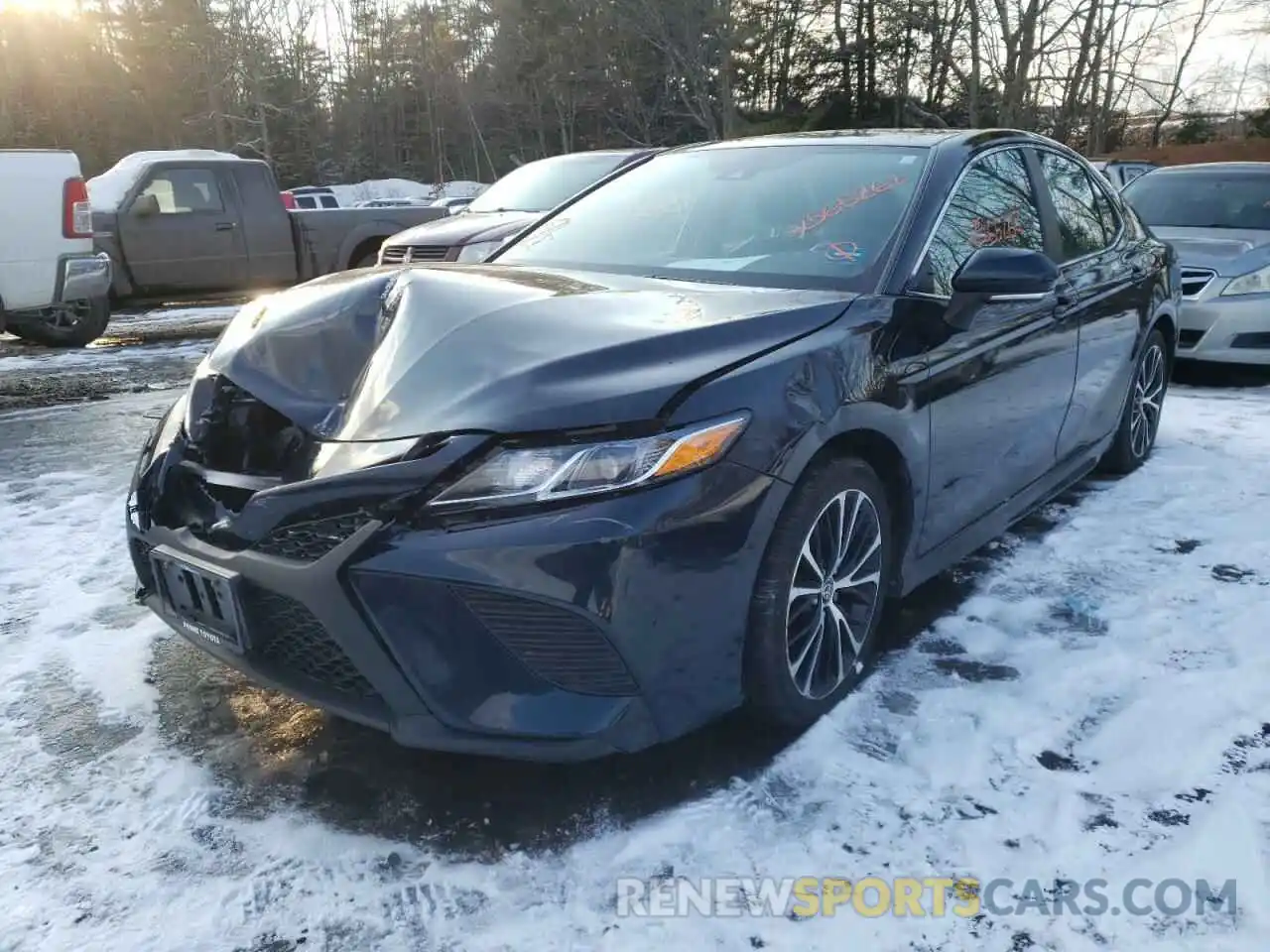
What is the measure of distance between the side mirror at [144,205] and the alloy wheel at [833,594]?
35.1 ft

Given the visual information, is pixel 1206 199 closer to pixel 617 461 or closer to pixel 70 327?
pixel 617 461

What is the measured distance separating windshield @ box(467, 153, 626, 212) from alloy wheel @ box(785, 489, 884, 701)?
271 inches

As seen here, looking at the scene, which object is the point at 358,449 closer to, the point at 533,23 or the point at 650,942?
the point at 650,942

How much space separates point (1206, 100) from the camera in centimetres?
3734

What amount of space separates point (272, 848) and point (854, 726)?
146 cm

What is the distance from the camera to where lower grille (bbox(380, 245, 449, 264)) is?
8.04 m

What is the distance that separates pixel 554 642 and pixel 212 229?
1100 cm

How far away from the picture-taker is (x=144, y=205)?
Answer: 11.0 metres

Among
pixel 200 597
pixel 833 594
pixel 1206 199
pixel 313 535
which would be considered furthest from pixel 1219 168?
pixel 200 597

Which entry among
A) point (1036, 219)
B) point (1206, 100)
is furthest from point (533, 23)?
point (1036, 219)

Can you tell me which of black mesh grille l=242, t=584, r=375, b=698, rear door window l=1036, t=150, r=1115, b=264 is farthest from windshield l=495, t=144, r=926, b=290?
black mesh grille l=242, t=584, r=375, b=698

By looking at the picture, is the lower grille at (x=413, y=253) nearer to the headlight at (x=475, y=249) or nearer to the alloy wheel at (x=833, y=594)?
the headlight at (x=475, y=249)

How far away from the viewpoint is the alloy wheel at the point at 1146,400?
475 centimetres

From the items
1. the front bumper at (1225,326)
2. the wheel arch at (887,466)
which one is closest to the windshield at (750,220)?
the wheel arch at (887,466)
